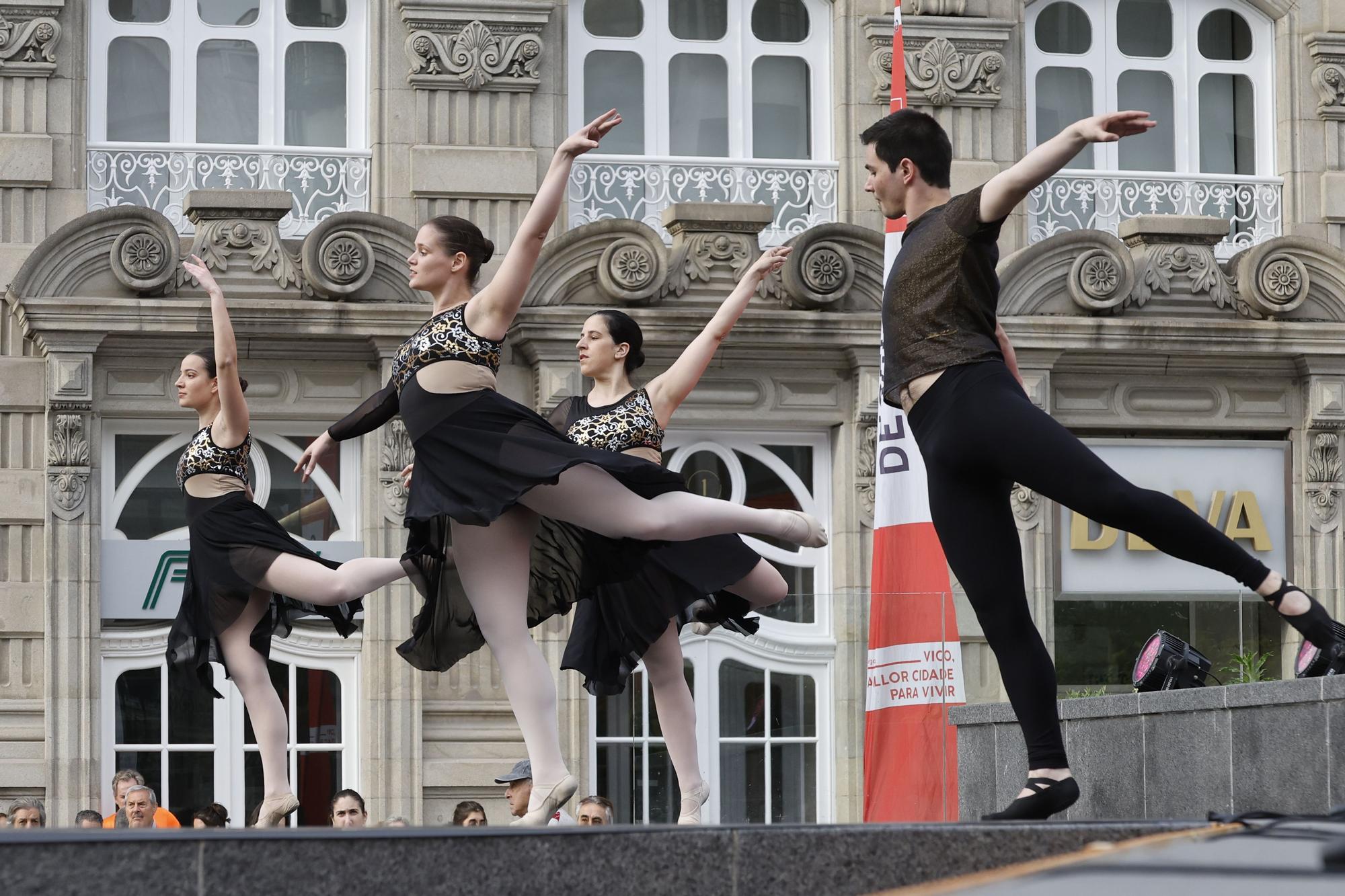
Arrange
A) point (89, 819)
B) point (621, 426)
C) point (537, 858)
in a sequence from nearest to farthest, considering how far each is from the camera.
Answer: point (537, 858)
point (621, 426)
point (89, 819)

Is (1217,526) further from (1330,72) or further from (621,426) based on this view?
(621,426)

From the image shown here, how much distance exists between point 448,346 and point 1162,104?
13125mm

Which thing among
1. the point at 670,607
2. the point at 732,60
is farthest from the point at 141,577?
the point at 670,607

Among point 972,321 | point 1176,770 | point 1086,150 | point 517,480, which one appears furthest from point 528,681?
point 1086,150

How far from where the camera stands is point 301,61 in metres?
17.0

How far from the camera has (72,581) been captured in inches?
624

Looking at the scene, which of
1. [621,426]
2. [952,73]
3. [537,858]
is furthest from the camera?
[952,73]

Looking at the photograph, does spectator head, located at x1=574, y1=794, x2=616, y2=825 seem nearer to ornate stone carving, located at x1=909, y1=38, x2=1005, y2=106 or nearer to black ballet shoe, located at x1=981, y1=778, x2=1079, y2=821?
black ballet shoe, located at x1=981, y1=778, x2=1079, y2=821

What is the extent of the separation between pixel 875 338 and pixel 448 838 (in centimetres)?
1242

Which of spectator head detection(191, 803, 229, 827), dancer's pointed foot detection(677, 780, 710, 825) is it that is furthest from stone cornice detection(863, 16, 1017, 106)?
dancer's pointed foot detection(677, 780, 710, 825)

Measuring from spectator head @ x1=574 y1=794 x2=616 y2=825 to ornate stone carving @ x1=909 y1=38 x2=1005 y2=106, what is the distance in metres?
8.77

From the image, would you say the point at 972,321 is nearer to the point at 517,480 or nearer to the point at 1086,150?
the point at 517,480

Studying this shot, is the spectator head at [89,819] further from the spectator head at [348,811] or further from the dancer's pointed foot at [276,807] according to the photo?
the dancer's pointed foot at [276,807]

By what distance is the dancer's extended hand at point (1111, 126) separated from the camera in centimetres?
535
